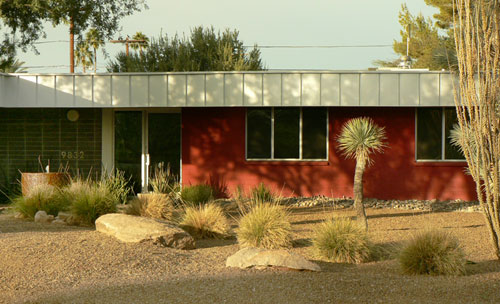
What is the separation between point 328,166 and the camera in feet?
47.1

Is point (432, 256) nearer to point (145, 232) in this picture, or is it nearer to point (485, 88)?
point (485, 88)

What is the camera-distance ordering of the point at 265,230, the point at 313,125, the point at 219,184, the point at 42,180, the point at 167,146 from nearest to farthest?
1. the point at 265,230
2. the point at 42,180
3. the point at 313,125
4. the point at 219,184
5. the point at 167,146

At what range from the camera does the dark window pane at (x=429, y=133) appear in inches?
555

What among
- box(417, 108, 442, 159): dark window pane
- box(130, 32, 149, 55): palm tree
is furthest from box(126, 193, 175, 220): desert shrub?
box(130, 32, 149, 55): palm tree

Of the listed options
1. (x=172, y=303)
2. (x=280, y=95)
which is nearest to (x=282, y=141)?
(x=280, y=95)

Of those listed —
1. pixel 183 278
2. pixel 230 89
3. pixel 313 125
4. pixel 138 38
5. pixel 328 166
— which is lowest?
pixel 183 278

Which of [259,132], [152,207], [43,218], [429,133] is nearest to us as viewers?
[43,218]

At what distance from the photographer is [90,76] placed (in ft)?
45.3

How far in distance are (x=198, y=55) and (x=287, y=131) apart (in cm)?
1304

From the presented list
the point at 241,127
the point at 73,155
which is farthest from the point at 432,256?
the point at 73,155

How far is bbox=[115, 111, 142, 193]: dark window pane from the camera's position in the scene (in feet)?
49.4

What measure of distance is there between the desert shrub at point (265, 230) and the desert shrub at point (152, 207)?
6.99ft

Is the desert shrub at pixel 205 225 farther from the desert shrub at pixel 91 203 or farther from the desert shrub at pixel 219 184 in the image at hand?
the desert shrub at pixel 219 184

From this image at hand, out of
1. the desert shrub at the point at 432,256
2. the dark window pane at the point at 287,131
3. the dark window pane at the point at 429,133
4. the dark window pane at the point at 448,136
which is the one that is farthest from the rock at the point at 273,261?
the dark window pane at the point at 448,136
